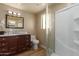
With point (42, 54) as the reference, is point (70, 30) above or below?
above

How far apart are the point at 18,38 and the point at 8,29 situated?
0.21 m

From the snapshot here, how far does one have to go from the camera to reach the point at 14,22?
1528 millimetres

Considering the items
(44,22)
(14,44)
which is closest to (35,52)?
(14,44)

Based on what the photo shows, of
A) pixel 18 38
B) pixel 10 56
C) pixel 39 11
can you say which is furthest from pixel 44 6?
pixel 10 56

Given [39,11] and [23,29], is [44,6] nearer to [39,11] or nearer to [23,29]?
[39,11]

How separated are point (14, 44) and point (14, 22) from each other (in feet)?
1.14

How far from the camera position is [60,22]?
154 cm

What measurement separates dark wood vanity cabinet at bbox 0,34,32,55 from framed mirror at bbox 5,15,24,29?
17 cm

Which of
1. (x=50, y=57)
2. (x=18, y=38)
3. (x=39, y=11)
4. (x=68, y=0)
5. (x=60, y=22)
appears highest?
(x=68, y=0)

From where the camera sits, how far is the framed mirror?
1.49 m

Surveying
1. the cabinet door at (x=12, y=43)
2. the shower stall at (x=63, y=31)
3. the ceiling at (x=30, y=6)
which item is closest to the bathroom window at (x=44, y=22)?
the shower stall at (x=63, y=31)

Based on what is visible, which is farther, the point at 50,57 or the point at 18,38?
the point at 18,38

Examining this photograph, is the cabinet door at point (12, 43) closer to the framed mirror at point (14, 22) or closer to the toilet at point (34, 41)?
the framed mirror at point (14, 22)

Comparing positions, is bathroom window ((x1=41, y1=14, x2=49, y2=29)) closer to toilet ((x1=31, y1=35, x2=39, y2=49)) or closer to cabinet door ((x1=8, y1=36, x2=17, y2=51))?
toilet ((x1=31, y1=35, x2=39, y2=49))
